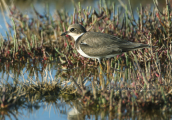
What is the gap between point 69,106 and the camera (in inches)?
182

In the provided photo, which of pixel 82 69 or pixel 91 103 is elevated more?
pixel 82 69

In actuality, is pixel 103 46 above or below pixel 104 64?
Result: above

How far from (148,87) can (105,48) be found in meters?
1.87

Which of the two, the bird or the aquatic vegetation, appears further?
the bird

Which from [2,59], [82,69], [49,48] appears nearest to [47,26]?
[49,48]

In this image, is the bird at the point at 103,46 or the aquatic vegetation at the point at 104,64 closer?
the aquatic vegetation at the point at 104,64

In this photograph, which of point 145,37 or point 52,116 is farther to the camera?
point 145,37

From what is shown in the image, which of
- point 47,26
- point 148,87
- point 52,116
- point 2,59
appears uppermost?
point 47,26

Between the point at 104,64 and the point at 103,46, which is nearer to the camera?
the point at 103,46

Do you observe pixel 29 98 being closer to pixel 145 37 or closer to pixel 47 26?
pixel 145 37

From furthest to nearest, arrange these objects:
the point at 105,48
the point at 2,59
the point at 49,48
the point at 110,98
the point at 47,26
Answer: the point at 47,26 < the point at 49,48 < the point at 2,59 < the point at 105,48 < the point at 110,98

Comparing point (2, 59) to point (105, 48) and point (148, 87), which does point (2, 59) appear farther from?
point (148, 87)

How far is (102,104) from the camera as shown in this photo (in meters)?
4.44

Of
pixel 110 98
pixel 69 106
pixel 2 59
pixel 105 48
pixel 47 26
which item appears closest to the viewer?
pixel 110 98
